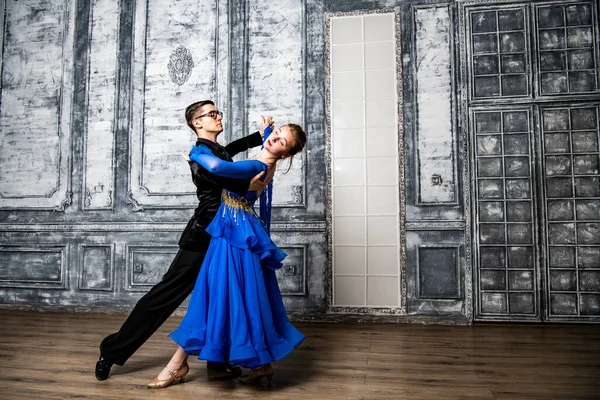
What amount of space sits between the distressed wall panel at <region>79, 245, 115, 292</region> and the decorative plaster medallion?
6.12 ft

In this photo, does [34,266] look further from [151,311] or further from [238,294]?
[238,294]

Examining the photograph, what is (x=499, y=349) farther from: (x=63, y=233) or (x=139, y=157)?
(x=63, y=233)

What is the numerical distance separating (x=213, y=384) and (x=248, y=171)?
1.12 m

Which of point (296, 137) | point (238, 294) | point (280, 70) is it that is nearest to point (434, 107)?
point (280, 70)

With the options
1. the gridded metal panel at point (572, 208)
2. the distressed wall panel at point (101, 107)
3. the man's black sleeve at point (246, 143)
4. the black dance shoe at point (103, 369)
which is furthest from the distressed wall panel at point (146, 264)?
the gridded metal panel at point (572, 208)

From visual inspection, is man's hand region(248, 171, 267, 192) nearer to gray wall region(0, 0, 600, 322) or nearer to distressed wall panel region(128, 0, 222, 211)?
gray wall region(0, 0, 600, 322)

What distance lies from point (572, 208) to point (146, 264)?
13.4ft

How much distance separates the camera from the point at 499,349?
10.4ft

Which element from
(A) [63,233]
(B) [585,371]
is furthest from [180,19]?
(B) [585,371]

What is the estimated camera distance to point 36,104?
17.0ft

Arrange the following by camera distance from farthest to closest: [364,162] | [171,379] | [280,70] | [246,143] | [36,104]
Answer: [36,104], [280,70], [364,162], [246,143], [171,379]

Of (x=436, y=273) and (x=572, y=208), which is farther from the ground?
(x=572, y=208)

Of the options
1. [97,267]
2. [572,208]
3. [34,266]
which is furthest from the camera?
[34,266]

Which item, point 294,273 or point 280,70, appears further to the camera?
point 280,70
